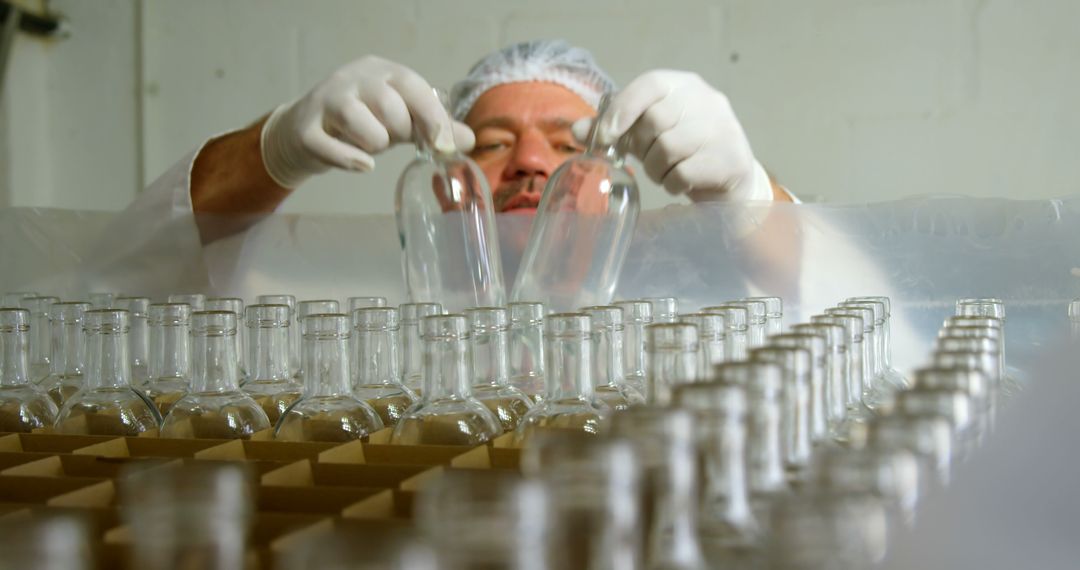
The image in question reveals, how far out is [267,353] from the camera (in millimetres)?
823

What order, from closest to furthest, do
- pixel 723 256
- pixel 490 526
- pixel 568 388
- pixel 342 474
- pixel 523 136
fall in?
pixel 490 526 < pixel 342 474 < pixel 568 388 < pixel 723 256 < pixel 523 136

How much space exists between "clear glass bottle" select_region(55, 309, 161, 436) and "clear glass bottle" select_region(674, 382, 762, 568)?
0.46 m

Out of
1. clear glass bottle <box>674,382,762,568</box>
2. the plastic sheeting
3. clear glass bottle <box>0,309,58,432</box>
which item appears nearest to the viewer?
clear glass bottle <box>674,382,762,568</box>

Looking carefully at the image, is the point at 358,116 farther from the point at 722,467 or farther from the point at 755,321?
the point at 722,467

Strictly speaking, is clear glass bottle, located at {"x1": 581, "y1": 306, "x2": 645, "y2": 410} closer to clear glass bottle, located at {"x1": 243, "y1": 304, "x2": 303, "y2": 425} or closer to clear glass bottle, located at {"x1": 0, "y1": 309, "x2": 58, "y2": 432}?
clear glass bottle, located at {"x1": 243, "y1": 304, "x2": 303, "y2": 425}

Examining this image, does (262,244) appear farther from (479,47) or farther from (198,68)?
(198,68)

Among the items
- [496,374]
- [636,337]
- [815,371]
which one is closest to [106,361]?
[496,374]

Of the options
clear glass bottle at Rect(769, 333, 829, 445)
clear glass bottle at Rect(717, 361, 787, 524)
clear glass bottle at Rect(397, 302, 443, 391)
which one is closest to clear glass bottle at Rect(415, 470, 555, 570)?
clear glass bottle at Rect(717, 361, 787, 524)

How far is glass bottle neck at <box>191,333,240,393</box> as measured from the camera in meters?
0.74

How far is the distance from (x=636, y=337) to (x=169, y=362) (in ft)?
1.21

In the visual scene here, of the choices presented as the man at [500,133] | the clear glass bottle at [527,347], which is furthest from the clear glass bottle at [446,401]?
the man at [500,133]

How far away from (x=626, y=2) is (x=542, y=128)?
73 centimetres

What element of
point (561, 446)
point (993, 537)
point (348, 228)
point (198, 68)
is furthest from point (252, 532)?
point (198, 68)

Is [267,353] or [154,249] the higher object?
[154,249]
